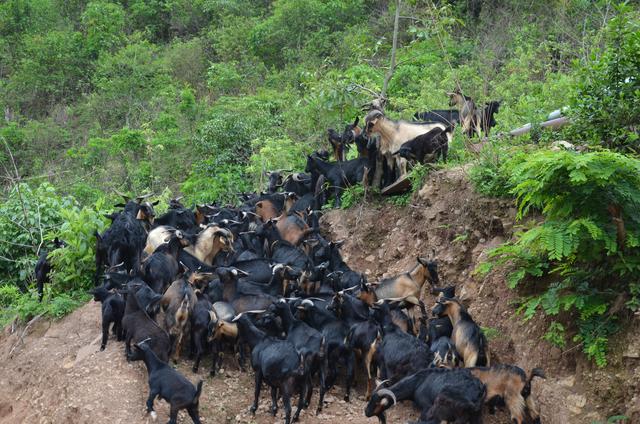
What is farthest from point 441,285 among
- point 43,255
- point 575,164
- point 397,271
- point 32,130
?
point 32,130

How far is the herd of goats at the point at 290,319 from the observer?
6672 millimetres

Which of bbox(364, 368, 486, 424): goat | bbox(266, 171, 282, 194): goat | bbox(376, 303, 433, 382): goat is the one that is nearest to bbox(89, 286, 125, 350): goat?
bbox(376, 303, 433, 382): goat

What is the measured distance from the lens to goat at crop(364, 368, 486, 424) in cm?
633

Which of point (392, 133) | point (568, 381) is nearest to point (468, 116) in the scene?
point (392, 133)

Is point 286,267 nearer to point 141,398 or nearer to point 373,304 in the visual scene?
point 373,304

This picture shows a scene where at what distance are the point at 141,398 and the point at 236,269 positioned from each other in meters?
2.20

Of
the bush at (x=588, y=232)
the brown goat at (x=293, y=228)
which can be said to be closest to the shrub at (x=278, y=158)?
the brown goat at (x=293, y=228)

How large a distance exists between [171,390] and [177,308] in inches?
55.7

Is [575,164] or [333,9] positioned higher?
[575,164]

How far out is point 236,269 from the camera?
9398 millimetres

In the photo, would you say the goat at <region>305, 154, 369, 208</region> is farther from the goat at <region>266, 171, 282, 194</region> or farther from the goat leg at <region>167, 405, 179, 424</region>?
the goat leg at <region>167, 405, 179, 424</region>

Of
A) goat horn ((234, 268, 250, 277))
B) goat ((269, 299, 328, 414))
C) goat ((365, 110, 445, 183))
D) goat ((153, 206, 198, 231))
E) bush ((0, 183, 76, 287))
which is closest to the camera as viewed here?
goat ((269, 299, 328, 414))

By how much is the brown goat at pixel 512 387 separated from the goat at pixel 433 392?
0.14m

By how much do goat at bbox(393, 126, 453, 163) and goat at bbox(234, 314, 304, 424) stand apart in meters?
4.14
